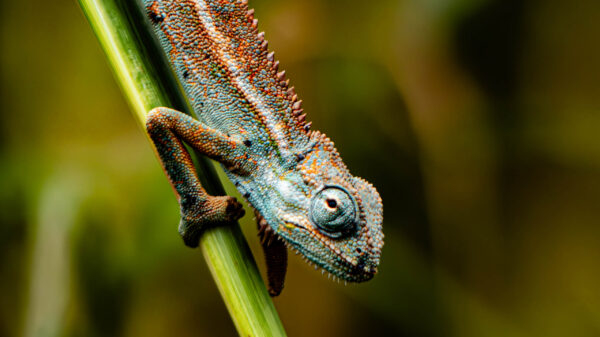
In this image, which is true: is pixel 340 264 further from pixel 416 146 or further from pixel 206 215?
pixel 416 146

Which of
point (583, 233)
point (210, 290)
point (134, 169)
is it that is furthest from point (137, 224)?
point (583, 233)

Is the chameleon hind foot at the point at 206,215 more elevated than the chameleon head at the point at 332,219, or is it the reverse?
the chameleon hind foot at the point at 206,215

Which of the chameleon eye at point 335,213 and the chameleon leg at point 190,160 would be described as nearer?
the chameleon leg at point 190,160

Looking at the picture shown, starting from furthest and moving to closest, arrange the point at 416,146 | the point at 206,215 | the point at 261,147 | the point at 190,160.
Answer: the point at 416,146 < the point at 261,147 < the point at 190,160 < the point at 206,215

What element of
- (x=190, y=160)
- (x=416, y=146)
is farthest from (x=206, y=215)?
(x=416, y=146)

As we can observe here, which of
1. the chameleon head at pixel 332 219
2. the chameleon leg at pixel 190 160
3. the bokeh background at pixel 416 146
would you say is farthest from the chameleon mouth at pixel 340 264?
the bokeh background at pixel 416 146

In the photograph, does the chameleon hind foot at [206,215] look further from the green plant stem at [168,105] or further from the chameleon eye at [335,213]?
the chameleon eye at [335,213]
